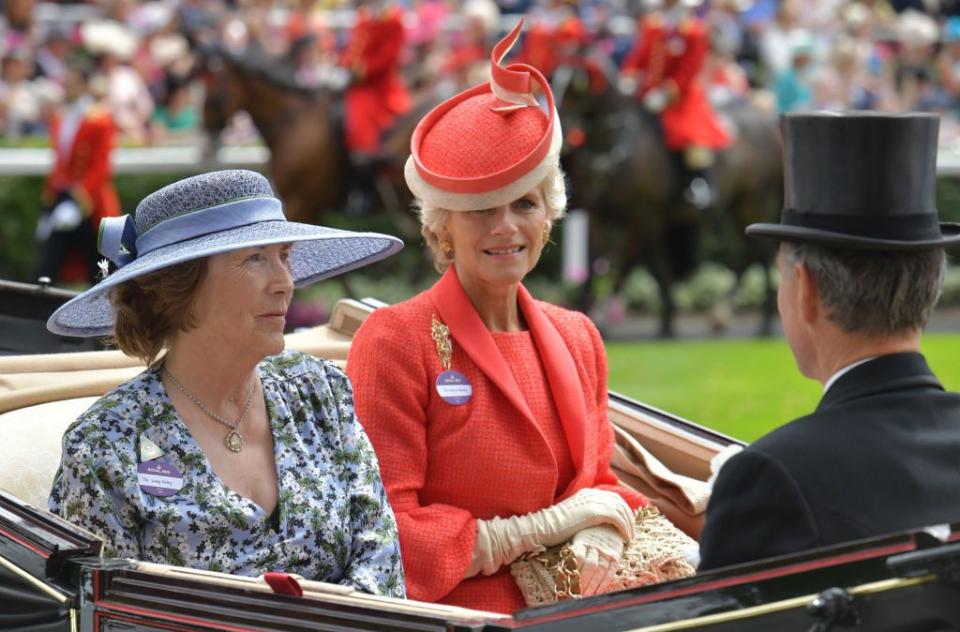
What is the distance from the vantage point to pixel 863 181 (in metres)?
2.25

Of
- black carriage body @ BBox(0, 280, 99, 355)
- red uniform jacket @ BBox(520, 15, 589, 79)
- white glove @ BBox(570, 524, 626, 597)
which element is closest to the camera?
white glove @ BBox(570, 524, 626, 597)

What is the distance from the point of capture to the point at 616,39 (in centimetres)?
1364

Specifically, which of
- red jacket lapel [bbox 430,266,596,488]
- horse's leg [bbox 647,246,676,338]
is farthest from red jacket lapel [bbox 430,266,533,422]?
horse's leg [bbox 647,246,676,338]

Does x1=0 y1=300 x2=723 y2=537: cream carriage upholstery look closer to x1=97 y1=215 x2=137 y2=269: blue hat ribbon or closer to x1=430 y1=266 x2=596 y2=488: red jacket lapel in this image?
x1=430 y1=266 x2=596 y2=488: red jacket lapel

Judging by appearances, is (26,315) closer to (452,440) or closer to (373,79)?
(452,440)

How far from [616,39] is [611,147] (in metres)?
1.75

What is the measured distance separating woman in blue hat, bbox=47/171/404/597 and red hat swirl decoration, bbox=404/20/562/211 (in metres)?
0.33

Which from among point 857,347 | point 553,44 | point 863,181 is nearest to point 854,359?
point 857,347

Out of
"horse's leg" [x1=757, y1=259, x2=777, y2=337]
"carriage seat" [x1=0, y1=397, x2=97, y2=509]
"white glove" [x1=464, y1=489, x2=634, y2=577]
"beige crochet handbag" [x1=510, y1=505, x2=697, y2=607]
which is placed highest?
"carriage seat" [x1=0, y1=397, x2=97, y2=509]

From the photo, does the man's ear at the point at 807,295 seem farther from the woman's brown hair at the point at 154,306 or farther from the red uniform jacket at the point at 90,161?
the red uniform jacket at the point at 90,161

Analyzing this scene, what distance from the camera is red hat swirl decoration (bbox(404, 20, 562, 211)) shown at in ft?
10.2

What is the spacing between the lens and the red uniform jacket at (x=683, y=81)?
12.2 m

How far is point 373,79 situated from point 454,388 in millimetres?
9529

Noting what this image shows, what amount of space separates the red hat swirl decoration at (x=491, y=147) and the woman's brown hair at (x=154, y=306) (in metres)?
0.53
